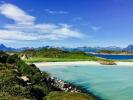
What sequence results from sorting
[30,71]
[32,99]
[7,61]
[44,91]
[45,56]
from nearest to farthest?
[32,99], [44,91], [30,71], [7,61], [45,56]

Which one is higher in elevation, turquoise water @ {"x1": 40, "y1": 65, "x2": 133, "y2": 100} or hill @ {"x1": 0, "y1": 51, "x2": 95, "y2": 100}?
hill @ {"x1": 0, "y1": 51, "x2": 95, "y2": 100}

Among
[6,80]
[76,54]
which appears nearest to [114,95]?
[6,80]

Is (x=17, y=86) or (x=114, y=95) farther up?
(x=17, y=86)

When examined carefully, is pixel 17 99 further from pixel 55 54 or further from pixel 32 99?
pixel 55 54

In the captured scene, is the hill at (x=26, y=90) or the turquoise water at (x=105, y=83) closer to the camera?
the hill at (x=26, y=90)

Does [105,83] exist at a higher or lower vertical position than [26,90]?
lower

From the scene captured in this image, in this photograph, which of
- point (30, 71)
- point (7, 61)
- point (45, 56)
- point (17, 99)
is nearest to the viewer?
point (17, 99)

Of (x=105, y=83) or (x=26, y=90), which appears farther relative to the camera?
(x=105, y=83)

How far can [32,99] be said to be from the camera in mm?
21938

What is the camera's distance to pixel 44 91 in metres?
26.7

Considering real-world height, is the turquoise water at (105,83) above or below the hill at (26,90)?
below

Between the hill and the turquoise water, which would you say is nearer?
the hill

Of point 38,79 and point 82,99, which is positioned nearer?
point 82,99

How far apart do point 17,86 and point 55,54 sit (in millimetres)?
94335
